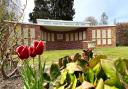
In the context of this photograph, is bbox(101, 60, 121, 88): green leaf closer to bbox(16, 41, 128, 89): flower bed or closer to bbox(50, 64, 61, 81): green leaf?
bbox(16, 41, 128, 89): flower bed

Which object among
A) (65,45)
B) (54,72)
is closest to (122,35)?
(65,45)

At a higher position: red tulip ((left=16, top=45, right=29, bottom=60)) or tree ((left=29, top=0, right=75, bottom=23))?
tree ((left=29, top=0, right=75, bottom=23))

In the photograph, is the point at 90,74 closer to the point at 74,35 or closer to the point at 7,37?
the point at 7,37

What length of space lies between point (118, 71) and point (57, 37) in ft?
116

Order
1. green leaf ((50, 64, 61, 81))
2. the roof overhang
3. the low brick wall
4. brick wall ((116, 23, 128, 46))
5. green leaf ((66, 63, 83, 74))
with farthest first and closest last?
brick wall ((116, 23, 128, 46)) < the low brick wall < the roof overhang < green leaf ((50, 64, 61, 81)) < green leaf ((66, 63, 83, 74))

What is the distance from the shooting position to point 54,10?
45750mm

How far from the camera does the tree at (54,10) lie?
4556 cm

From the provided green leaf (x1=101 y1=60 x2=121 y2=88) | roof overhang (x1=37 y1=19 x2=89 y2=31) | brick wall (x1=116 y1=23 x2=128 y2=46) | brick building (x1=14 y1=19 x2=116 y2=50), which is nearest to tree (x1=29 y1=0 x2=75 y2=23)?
brick building (x1=14 y1=19 x2=116 y2=50)

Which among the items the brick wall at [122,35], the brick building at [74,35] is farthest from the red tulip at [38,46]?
the brick wall at [122,35]

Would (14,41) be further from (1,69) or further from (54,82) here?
(54,82)

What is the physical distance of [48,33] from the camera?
35.9 m

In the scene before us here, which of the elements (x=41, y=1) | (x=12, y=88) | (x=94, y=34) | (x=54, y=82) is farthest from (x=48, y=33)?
(x=54, y=82)

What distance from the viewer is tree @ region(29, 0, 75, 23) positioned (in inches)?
1794

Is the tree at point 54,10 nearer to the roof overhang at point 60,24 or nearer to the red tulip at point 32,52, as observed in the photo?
the roof overhang at point 60,24
